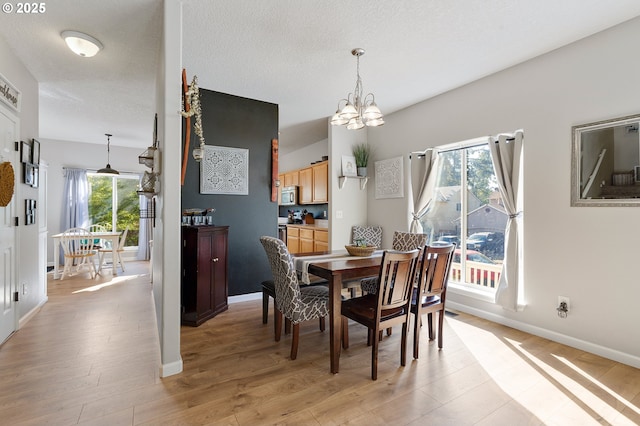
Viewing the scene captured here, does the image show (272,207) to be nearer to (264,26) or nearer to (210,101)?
(210,101)

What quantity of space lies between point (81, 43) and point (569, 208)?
15.1ft

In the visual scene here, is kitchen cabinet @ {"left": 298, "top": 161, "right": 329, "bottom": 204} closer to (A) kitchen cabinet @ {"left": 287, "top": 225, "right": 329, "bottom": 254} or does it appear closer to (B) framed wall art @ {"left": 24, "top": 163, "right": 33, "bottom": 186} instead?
(A) kitchen cabinet @ {"left": 287, "top": 225, "right": 329, "bottom": 254}

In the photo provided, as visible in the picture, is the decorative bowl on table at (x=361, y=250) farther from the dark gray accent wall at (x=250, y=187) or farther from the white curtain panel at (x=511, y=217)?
the dark gray accent wall at (x=250, y=187)

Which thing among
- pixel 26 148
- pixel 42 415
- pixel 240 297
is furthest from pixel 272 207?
pixel 42 415

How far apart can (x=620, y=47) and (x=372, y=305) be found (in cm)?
291

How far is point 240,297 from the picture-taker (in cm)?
402

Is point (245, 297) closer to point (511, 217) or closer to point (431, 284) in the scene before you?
point (431, 284)

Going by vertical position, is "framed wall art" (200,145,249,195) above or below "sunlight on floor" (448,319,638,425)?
above

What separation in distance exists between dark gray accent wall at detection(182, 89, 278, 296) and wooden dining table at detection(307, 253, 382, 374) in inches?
70.2

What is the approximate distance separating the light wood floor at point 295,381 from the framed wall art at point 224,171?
171cm

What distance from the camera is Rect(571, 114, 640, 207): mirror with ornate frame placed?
7.85ft

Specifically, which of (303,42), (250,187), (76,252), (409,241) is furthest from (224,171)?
(76,252)

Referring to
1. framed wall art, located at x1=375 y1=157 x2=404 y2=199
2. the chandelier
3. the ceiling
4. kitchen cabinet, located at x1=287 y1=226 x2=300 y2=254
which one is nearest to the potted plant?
framed wall art, located at x1=375 y1=157 x2=404 y2=199

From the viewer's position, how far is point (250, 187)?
13.6 ft
